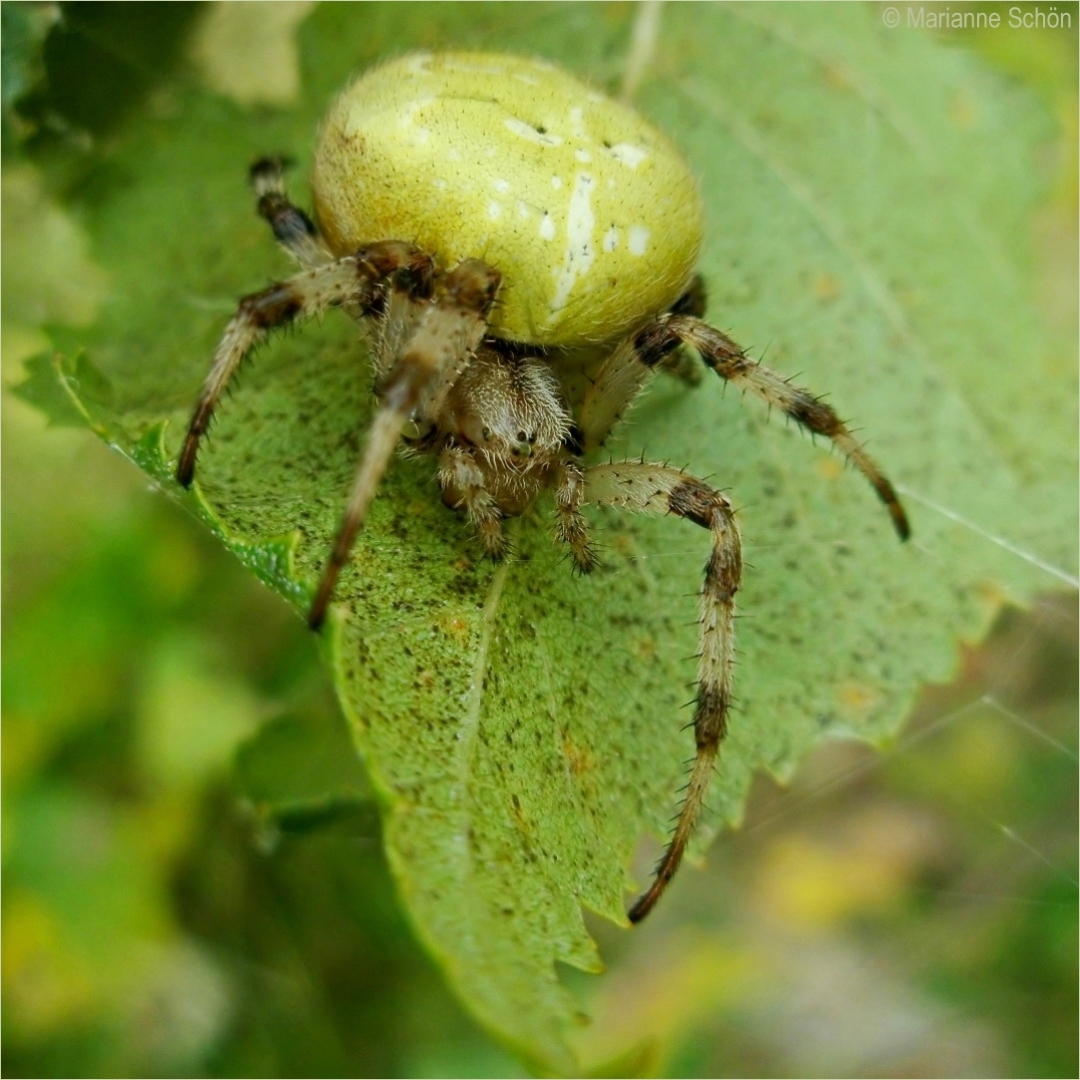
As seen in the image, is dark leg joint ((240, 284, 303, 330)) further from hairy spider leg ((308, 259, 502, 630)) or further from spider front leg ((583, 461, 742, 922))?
spider front leg ((583, 461, 742, 922))

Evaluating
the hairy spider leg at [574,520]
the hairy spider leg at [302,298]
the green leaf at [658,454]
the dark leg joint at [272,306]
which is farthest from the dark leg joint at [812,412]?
the dark leg joint at [272,306]

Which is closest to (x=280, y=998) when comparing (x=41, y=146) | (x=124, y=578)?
(x=124, y=578)

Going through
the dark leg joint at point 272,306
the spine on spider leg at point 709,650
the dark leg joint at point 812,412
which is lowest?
the spine on spider leg at point 709,650

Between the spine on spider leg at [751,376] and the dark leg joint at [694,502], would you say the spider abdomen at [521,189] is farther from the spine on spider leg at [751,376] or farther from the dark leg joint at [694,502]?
the dark leg joint at [694,502]

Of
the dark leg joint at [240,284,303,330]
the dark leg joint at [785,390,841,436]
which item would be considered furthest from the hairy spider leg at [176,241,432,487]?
the dark leg joint at [785,390,841,436]

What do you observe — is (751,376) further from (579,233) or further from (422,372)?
(422,372)

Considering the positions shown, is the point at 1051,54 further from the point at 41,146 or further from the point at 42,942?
the point at 42,942

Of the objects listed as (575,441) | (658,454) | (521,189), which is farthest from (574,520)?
(521,189)
